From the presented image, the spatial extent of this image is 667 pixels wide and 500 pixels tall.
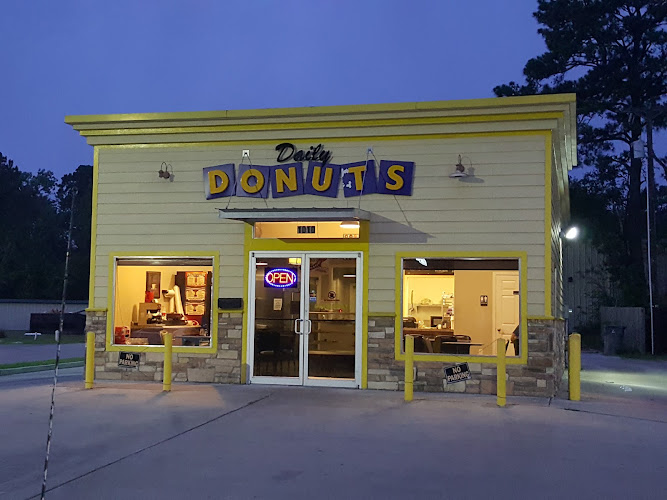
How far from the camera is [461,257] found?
483 inches

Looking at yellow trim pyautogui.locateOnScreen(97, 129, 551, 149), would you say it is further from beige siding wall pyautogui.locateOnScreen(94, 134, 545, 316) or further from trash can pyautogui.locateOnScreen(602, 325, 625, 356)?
trash can pyautogui.locateOnScreen(602, 325, 625, 356)

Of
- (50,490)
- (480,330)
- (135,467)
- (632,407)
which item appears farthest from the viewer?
(480,330)

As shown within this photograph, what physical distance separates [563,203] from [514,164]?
733cm

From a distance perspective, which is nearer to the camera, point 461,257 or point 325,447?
point 325,447

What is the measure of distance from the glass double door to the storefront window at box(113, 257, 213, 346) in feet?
3.37

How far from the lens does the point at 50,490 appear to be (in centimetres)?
631

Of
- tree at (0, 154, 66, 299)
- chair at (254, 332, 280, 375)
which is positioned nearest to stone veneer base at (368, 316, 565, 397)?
chair at (254, 332, 280, 375)

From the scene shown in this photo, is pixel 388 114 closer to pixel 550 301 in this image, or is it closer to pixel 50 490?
pixel 550 301

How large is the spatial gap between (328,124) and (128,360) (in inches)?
→ 220

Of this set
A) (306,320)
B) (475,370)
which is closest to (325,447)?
(475,370)

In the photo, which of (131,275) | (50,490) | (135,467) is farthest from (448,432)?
→ (131,275)

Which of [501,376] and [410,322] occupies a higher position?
[410,322]

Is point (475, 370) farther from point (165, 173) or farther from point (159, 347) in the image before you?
point (165, 173)

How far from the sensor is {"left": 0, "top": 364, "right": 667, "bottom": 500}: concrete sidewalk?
6426 millimetres
